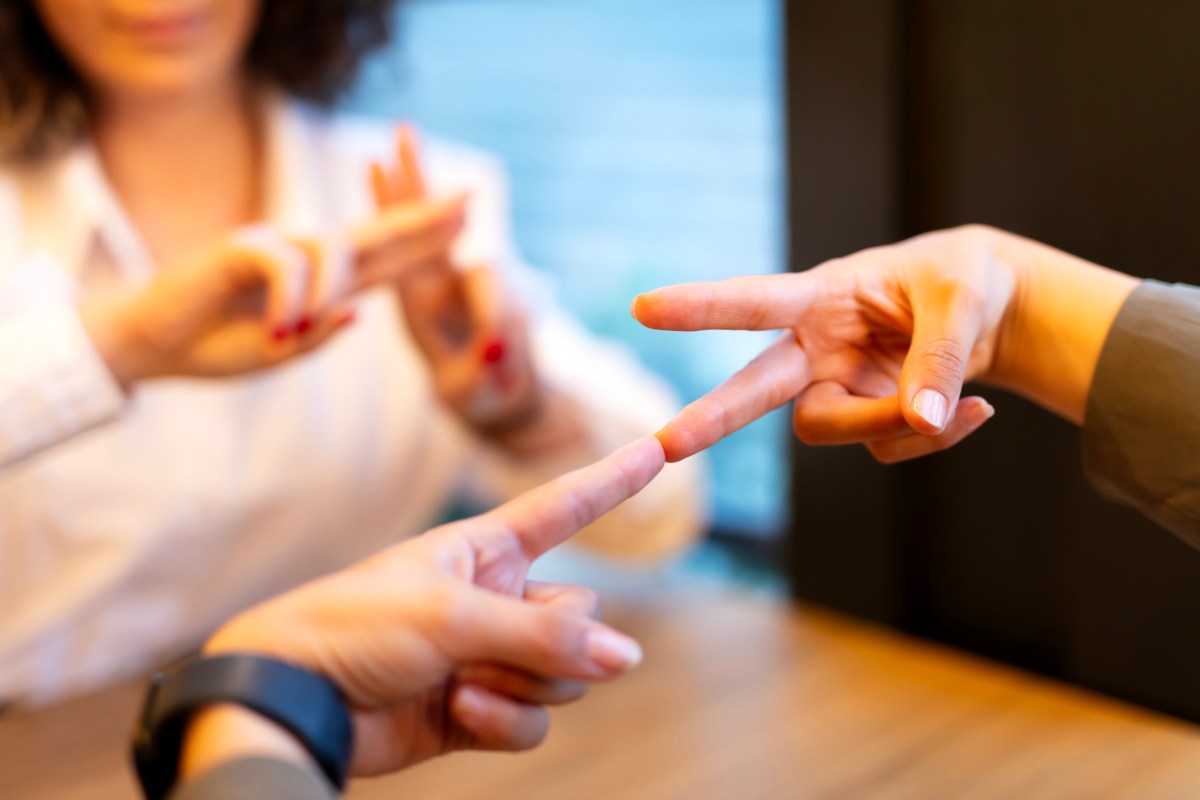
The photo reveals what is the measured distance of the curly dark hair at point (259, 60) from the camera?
90cm

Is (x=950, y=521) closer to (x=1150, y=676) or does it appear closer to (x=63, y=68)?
(x=1150, y=676)

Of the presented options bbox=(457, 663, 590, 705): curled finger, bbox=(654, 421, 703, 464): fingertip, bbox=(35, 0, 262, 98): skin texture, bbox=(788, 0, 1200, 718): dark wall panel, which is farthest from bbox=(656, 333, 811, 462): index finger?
bbox=(35, 0, 262, 98): skin texture

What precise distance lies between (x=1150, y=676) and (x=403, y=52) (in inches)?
36.5

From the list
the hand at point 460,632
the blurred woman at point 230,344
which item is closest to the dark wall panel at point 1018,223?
the blurred woman at point 230,344

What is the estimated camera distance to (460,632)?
41 centimetres

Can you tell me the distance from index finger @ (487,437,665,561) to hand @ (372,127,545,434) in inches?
16.8

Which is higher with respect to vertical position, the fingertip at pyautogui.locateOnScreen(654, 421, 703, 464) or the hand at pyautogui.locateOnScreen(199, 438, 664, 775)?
the fingertip at pyautogui.locateOnScreen(654, 421, 703, 464)

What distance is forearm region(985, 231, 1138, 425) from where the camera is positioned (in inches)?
20.7

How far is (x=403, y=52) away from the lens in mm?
1210

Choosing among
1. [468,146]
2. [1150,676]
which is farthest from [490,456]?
[1150,676]

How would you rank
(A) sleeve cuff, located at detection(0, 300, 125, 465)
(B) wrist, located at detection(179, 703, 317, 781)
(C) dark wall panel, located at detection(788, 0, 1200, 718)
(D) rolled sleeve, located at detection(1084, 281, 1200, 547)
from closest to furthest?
1. (B) wrist, located at detection(179, 703, 317, 781)
2. (D) rolled sleeve, located at detection(1084, 281, 1200, 547)
3. (C) dark wall panel, located at detection(788, 0, 1200, 718)
4. (A) sleeve cuff, located at detection(0, 300, 125, 465)

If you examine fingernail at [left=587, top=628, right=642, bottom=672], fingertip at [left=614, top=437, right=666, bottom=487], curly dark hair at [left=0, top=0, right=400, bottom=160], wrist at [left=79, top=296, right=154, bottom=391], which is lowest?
fingernail at [left=587, top=628, right=642, bottom=672]

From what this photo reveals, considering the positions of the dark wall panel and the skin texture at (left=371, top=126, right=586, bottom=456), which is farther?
the skin texture at (left=371, top=126, right=586, bottom=456)

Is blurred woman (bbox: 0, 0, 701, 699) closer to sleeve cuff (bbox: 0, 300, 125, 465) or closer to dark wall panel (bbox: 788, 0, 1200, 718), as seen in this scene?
sleeve cuff (bbox: 0, 300, 125, 465)
